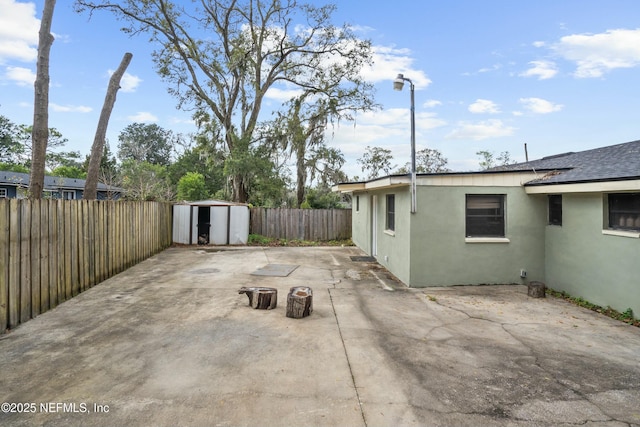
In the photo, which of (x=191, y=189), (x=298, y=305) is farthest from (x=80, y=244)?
(x=191, y=189)

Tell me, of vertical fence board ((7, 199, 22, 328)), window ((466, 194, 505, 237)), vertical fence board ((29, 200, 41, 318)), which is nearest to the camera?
vertical fence board ((7, 199, 22, 328))

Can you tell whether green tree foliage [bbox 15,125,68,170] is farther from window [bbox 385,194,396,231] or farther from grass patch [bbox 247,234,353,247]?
window [bbox 385,194,396,231]

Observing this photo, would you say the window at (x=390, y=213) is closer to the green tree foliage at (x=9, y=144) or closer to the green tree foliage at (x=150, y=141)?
the green tree foliage at (x=9, y=144)

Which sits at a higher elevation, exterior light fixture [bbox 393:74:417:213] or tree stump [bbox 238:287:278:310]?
exterior light fixture [bbox 393:74:417:213]

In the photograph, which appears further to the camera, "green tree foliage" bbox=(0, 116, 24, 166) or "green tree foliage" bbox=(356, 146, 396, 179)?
"green tree foliage" bbox=(0, 116, 24, 166)

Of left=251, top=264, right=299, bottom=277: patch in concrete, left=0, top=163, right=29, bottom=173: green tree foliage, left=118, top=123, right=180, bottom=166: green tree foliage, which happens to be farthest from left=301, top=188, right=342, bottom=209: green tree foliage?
left=118, top=123, right=180, bottom=166: green tree foliage

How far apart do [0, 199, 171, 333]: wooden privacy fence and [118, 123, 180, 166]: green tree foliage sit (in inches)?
1892

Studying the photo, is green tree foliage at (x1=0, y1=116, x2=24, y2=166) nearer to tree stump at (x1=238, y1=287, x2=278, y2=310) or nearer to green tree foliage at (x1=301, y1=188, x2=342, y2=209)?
green tree foliage at (x1=301, y1=188, x2=342, y2=209)

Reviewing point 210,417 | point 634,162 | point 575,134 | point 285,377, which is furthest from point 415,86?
point 575,134

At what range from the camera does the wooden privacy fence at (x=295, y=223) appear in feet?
52.3

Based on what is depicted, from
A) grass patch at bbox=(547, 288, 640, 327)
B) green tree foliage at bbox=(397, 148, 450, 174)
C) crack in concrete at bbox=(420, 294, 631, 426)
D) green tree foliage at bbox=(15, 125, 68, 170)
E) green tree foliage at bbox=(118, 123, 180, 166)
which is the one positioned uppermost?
green tree foliage at bbox=(118, 123, 180, 166)

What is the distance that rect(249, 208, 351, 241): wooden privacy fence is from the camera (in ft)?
52.3

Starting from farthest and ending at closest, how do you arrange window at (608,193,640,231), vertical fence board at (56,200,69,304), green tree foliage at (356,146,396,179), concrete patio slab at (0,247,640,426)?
green tree foliage at (356,146,396,179)
vertical fence board at (56,200,69,304)
window at (608,193,640,231)
concrete patio slab at (0,247,640,426)

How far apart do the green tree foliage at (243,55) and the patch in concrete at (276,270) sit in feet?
30.7
